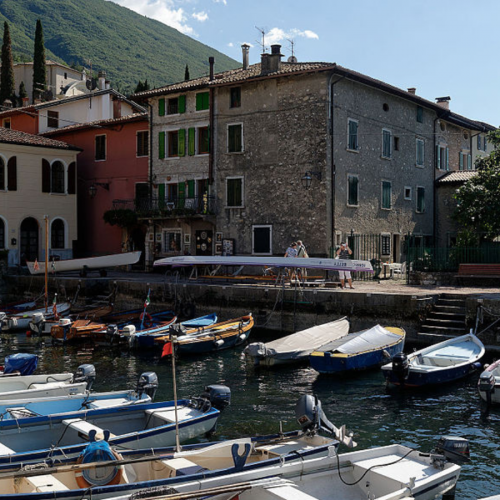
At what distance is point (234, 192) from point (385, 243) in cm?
851

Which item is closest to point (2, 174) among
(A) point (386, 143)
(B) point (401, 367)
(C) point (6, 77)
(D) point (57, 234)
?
(D) point (57, 234)

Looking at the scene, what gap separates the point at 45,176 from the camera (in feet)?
129

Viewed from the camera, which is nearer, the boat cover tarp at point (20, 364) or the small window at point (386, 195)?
the boat cover tarp at point (20, 364)

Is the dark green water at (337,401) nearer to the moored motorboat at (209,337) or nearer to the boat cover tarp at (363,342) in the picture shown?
the moored motorboat at (209,337)

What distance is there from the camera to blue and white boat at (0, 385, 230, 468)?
35.2 feet

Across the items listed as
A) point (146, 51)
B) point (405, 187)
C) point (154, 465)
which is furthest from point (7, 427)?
point (146, 51)

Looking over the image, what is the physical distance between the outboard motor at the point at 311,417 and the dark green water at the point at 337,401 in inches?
84.3

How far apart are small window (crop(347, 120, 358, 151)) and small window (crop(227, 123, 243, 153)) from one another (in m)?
5.43

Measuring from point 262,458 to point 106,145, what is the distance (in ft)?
112

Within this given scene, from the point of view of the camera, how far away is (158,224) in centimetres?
3641

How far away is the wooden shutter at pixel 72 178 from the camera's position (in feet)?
133

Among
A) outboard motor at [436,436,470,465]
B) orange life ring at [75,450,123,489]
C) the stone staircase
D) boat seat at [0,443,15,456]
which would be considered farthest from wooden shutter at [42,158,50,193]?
outboard motor at [436,436,470,465]

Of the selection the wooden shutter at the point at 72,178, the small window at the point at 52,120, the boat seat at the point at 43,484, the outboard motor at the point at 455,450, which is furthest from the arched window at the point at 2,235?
the outboard motor at the point at 455,450

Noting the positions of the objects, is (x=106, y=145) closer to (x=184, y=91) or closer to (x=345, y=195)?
(x=184, y=91)
